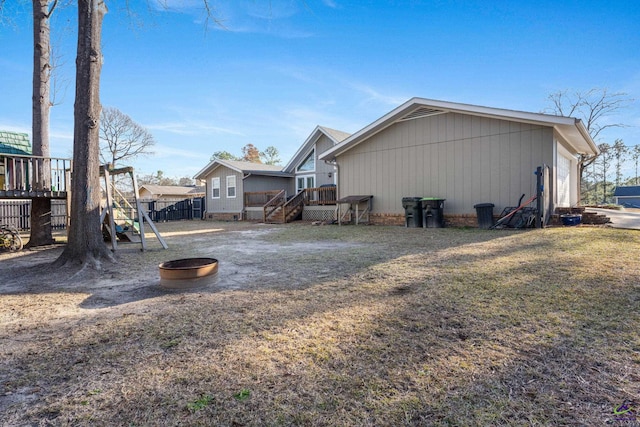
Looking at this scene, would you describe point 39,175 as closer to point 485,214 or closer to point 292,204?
point 292,204

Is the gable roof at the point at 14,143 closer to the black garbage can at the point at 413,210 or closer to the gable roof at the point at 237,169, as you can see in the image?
the gable roof at the point at 237,169

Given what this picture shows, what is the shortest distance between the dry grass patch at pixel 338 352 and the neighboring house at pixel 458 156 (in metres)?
6.29

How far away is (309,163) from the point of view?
64.1 feet

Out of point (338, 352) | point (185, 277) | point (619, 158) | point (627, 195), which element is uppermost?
point (619, 158)

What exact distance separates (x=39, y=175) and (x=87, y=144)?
13.5ft

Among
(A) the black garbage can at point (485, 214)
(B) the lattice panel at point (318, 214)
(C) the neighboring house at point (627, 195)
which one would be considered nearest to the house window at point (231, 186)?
(B) the lattice panel at point (318, 214)

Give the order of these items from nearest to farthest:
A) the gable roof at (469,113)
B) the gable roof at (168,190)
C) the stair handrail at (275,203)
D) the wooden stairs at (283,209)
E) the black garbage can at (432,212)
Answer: the gable roof at (469,113) → the black garbage can at (432,212) → the wooden stairs at (283,209) → the stair handrail at (275,203) → the gable roof at (168,190)

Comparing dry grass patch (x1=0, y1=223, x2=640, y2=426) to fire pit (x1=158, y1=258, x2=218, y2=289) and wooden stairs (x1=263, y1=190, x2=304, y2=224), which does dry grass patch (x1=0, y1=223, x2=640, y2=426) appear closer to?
fire pit (x1=158, y1=258, x2=218, y2=289)

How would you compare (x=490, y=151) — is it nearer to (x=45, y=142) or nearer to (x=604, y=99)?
(x=45, y=142)

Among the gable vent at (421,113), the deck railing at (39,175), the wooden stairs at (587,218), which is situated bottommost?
the wooden stairs at (587,218)

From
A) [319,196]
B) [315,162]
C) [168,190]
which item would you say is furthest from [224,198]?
[168,190]

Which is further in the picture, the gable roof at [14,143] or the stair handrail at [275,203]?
the stair handrail at [275,203]

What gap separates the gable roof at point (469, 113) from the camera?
9.02 meters

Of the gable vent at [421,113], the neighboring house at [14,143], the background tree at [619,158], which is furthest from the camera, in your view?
the background tree at [619,158]
